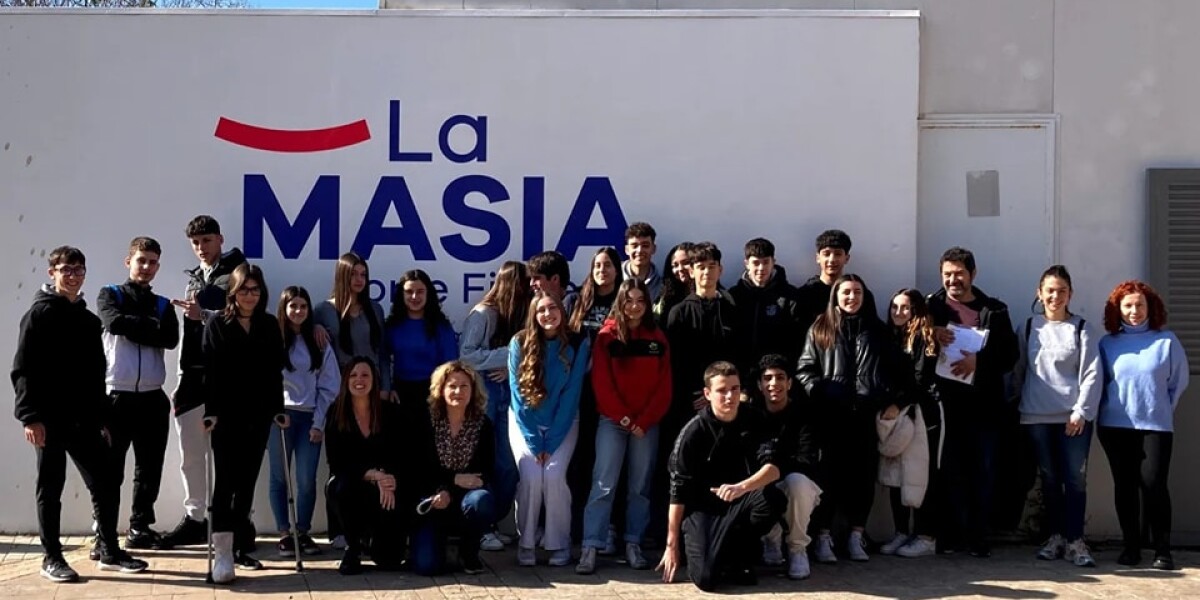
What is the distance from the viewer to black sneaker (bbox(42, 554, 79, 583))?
6605mm

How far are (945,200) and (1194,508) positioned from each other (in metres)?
2.52

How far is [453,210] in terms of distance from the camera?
7.95m

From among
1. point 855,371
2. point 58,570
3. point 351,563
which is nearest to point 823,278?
point 855,371

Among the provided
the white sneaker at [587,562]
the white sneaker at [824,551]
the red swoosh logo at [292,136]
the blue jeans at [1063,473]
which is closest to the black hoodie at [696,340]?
the white sneaker at [587,562]

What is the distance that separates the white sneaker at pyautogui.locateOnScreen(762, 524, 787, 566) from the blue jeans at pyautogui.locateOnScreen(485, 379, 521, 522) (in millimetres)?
1448

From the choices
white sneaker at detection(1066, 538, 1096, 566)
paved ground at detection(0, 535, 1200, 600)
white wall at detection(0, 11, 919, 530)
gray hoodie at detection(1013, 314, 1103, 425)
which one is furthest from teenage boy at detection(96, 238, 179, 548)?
white sneaker at detection(1066, 538, 1096, 566)

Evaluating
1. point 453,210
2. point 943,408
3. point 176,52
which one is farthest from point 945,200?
point 176,52

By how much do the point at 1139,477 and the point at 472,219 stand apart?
14.0 feet

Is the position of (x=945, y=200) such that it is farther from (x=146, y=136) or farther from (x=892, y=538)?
(x=146, y=136)

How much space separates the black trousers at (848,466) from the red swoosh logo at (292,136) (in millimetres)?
3403

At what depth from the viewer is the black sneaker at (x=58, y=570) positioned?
6.61 metres

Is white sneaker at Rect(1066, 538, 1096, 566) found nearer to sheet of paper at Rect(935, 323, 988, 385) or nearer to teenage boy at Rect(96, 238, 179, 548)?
sheet of paper at Rect(935, 323, 988, 385)

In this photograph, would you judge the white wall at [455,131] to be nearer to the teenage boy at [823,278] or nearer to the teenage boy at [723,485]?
the teenage boy at [823,278]

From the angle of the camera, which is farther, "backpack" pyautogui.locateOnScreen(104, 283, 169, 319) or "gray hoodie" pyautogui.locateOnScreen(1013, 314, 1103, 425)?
"gray hoodie" pyautogui.locateOnScreen(1013, 314, 1103, 425)
